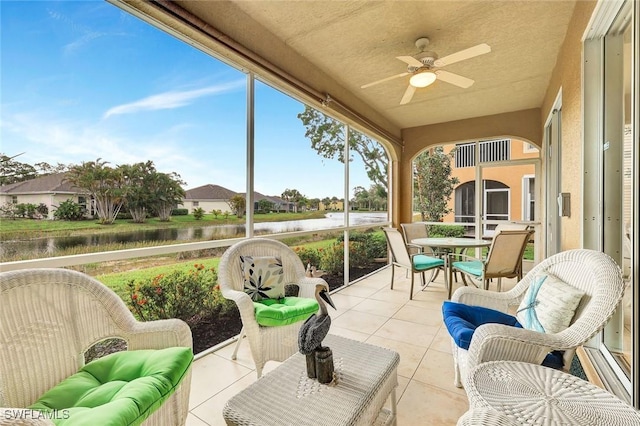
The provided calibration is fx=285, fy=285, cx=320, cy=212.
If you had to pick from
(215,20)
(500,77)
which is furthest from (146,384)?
(500,77)

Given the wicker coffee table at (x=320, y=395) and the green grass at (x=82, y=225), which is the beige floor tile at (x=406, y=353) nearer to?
the wicker coffee table at (x=320, y=395)

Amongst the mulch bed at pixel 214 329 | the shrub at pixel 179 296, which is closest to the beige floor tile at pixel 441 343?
the mulch bed at pixel 214 329

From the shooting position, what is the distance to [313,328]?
126 centimetres

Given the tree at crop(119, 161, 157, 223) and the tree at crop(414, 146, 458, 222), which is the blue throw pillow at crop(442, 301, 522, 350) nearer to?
the tree at crop(119, 161, 157, 223)

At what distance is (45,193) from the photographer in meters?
1.64

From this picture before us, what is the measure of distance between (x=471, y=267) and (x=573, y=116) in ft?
5.96

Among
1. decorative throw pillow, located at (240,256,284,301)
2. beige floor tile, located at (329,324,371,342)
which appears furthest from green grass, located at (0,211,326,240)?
beige floor tile, located at (329,324,371,342)

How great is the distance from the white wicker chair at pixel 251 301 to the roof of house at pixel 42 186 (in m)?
1.04

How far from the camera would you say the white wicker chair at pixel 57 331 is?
1123 millimetres

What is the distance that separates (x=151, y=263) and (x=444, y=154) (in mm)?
5809

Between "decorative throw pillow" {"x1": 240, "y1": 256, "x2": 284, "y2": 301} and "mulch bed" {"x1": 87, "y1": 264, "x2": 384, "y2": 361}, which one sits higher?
"decorative throw pillow" {"x1": 240, "y1": 256, "x2": 284, "y2": 301}

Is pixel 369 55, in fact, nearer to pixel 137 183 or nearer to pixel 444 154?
pixel 137 183

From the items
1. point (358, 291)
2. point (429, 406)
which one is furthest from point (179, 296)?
point (358, 291)

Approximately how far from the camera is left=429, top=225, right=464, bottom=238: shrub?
576 cm
